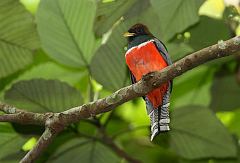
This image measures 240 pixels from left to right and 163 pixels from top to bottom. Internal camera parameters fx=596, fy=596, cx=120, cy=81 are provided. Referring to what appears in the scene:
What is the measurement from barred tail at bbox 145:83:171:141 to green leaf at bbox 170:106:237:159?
61 centimetres

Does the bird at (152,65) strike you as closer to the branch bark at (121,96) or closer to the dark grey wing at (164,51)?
the dark grey wing at (164,51)

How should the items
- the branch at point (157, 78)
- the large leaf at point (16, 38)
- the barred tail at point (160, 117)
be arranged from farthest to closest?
the large leaf at point (16, 38) → the barred tail at point (160, 117) → the branch at point (157, 78)

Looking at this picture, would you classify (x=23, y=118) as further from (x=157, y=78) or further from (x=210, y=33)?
(x=210, y=33)

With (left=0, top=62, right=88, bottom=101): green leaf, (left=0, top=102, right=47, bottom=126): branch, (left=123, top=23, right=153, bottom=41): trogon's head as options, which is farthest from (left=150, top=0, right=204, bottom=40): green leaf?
(left=0, top=102, right=47, bottom=126): branch

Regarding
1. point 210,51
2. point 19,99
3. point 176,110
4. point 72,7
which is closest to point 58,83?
point 19,99

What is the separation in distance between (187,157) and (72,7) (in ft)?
3.80

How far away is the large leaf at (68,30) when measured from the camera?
346 centimetres

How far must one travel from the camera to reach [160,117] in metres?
2.90

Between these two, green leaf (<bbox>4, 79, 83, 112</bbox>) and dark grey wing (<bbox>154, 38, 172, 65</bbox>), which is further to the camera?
green leaf (<bbox>4, 79, 83, 112</bbox>)

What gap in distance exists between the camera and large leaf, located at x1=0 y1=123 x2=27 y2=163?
3.40m

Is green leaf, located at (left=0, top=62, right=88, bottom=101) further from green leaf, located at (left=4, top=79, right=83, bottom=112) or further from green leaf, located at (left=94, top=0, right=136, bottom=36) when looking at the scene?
green leaf, located at (left=94, top=0, right=136, bottom=36)

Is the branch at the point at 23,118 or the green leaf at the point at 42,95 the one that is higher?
the branch at the point at 23,118

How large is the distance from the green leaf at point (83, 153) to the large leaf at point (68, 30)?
48cm

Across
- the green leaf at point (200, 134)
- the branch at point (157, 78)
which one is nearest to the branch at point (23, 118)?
the branch at point (157, 78)
